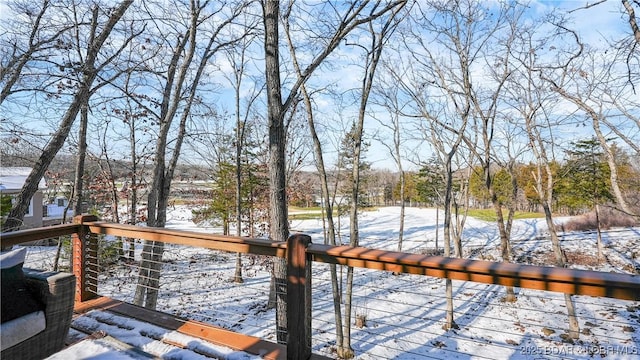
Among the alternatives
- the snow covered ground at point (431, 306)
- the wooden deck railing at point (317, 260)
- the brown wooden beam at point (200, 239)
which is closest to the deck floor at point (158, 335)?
the wooden deck railing at point (317, 260)

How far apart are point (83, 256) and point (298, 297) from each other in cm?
212

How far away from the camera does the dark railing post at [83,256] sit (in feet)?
8.59

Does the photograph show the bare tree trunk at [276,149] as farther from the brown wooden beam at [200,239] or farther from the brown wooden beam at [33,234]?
the brown wooden beam at [33,234]

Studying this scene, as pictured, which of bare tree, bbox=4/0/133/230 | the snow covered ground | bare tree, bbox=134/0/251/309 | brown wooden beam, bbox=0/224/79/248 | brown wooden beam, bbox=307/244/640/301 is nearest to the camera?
brown wooden beam, bbox=307/244/640/301

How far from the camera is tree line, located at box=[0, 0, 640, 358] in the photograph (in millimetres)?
4664

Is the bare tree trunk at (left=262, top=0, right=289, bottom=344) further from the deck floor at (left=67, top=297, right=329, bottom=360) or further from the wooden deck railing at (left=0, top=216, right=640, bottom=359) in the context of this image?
the wooden deck railing at (left=0, top=216, right=640, bottom=359)

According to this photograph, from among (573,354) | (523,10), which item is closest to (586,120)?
(523,10)

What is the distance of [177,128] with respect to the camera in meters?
7.17

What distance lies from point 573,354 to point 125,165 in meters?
12.2

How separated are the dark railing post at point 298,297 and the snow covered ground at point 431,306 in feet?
6.05

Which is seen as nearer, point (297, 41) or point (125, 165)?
point (297, 41)

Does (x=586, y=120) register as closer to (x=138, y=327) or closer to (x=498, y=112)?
(x=498, y=112)

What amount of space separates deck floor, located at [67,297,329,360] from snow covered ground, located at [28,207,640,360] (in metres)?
1.47

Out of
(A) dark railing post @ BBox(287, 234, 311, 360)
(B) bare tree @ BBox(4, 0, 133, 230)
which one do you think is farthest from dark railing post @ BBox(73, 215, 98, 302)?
(B) bare tree @ BBox(4, 0, 133, 230)
